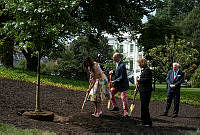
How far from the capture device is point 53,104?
33.5 feet

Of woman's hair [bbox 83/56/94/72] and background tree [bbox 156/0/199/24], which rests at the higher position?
background tree [bbox 156/0/199/24]

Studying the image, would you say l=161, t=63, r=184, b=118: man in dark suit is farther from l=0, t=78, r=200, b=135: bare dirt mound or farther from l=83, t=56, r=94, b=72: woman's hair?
l=83, t=56, r=94, b=72: woman's hair

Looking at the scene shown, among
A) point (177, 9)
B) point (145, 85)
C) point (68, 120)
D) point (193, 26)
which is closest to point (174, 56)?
point (145, 85)

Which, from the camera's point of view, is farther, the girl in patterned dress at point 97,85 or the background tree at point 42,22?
the girl in patterned dress at point 97,85

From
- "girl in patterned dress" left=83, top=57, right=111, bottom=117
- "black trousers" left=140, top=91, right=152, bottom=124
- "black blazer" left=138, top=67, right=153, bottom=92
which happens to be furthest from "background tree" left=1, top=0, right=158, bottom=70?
"black trousers" left=140, top=91, right=152, bottom=124

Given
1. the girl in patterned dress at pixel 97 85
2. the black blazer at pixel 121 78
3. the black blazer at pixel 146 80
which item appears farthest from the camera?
the black blazer at pixel 121 78

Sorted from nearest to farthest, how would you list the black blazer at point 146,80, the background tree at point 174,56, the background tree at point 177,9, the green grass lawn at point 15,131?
the green grass lawn at point 15,131 < the black blazer at point 146,80 < the background tree at point 174,56 < the background tree at point 177,9

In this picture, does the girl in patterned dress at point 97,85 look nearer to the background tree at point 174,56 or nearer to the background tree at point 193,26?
the background tree at point 174,56

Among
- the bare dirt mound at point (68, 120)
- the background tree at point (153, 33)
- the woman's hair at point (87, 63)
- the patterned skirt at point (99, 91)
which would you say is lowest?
the bare dirt mound at point (68, 120)

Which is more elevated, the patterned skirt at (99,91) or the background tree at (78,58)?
the background tree at (78,58)

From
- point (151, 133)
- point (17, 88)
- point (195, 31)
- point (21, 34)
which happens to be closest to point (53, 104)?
point (17, 88)

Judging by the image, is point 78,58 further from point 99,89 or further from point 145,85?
point 145,85

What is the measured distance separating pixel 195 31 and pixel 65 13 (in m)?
44.7

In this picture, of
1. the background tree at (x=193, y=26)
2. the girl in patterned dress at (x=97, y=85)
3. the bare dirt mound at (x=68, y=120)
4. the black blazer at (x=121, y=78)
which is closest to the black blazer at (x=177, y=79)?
the bare dirt mound at (x=68, y=120)
